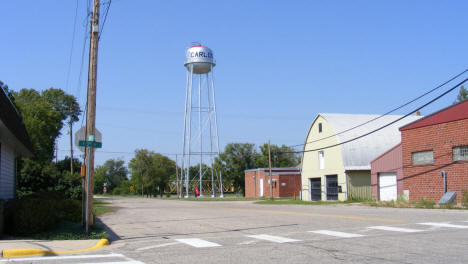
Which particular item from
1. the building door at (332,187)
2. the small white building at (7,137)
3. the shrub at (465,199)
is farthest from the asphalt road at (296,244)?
the building door at (332,187)

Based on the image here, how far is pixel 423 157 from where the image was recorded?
2922cm

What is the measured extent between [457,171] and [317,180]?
786 inches

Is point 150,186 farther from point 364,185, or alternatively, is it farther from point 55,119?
point 364,185

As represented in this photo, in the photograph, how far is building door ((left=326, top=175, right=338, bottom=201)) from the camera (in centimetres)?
4203

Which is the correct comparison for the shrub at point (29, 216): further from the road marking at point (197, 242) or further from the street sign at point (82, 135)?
the road marking at point (197, 242)

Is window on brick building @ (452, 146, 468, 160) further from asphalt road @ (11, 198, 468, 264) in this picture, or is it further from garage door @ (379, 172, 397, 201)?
asphalt road @ (11, 198, 468, 264)

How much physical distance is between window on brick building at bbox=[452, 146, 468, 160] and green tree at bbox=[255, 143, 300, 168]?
170 feet

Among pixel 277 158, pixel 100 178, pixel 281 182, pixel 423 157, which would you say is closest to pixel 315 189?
pixel 281 182

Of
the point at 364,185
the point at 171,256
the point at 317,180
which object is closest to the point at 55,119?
the point at 317,180

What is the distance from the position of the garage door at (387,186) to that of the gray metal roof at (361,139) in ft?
15.7

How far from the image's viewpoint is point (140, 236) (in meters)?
13.8

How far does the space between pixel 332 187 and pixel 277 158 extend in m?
44.0

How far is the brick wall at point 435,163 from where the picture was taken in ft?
85.9

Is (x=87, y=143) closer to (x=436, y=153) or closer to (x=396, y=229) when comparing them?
(x=396, y=229)
